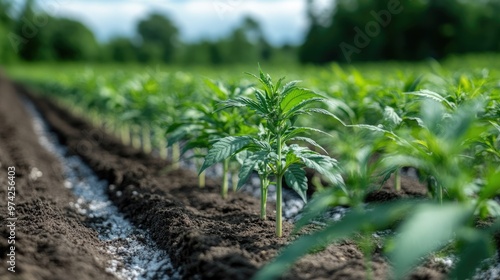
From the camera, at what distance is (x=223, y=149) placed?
3250mm

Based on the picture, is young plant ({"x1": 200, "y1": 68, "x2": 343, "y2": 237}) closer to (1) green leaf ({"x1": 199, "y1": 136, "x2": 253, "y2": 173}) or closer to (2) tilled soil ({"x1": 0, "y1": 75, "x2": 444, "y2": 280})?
(1) green leaf ({"x1": 199, "y1": 136, "x2": 253, "y2": 173})

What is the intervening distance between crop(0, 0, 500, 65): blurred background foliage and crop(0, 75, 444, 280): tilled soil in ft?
77.4

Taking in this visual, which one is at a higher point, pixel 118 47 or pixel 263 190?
pixel 118 47

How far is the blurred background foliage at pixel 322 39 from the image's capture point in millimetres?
43500

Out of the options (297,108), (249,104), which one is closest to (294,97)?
(297,108)

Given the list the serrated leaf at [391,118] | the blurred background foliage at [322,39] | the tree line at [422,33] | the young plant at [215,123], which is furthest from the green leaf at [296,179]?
the tree line at [422,33]

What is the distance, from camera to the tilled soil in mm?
2936

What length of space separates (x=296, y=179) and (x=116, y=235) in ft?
6.81

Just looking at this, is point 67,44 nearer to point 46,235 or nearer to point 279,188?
point 46,235

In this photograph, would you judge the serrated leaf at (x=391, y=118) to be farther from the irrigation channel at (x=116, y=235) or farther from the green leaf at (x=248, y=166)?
the irrigation channel at (x=116, y=235)

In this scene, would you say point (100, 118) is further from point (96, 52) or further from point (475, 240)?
point (96, 52)

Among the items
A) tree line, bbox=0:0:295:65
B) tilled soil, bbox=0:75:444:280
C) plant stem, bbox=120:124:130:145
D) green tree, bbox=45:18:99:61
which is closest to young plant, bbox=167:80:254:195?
tilled soil, bbox=0:75:444:280

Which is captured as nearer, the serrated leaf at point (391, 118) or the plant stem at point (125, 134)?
the serrated leaf at point (391, 118)

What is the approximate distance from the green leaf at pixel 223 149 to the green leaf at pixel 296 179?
0.36 meters
